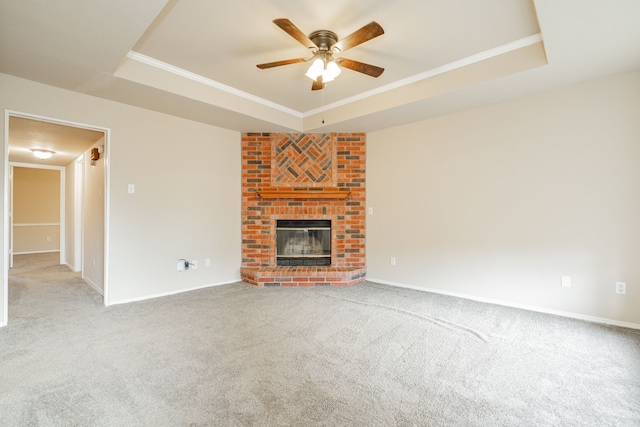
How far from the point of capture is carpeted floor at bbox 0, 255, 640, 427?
4.98 ft

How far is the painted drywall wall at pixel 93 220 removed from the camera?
383 cm

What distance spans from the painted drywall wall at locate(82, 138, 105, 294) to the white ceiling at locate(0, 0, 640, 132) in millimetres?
1399

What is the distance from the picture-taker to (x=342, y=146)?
450 centimetres

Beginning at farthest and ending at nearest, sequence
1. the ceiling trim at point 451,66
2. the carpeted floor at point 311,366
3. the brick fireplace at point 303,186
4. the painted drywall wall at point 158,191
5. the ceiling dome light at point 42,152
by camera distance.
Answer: the ceiling dome light at point 42,152 < the brick fireplace at point 303,186 < the painted drywall wall at point 158,191 < the ceiling trim at point 451,66 < the carpeted floor at point 311,366

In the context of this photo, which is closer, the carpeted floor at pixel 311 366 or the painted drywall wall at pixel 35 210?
the carpeted floor at pixel 311 366

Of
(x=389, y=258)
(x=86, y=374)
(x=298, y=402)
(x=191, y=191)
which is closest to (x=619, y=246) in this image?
(x=389, y=258)

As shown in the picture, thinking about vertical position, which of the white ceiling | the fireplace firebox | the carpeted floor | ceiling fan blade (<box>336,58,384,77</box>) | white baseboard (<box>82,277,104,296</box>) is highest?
the white ceiling

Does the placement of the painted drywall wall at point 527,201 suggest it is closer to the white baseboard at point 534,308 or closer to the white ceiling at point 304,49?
the white baseboard at point 534,308

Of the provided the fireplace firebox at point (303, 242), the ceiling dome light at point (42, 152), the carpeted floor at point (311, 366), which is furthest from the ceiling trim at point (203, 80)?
the ceiling dome light at point (42, 152)

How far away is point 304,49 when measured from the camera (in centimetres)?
270

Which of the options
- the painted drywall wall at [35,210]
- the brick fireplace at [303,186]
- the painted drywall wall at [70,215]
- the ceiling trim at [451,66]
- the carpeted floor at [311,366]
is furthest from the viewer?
the painted drywall wall at [35,210]

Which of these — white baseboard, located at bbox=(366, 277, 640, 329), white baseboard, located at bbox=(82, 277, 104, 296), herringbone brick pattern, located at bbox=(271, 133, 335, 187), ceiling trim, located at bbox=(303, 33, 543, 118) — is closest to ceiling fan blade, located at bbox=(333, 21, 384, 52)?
ceiling trim, located at bbox=(303, 33, 543, 118)

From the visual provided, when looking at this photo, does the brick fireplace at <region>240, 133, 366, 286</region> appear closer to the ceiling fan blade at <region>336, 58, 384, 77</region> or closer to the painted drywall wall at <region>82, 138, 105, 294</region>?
the painted drywall wall at <region>82, 138, 105, 294</region>

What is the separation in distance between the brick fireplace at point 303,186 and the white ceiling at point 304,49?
0.83 metres
